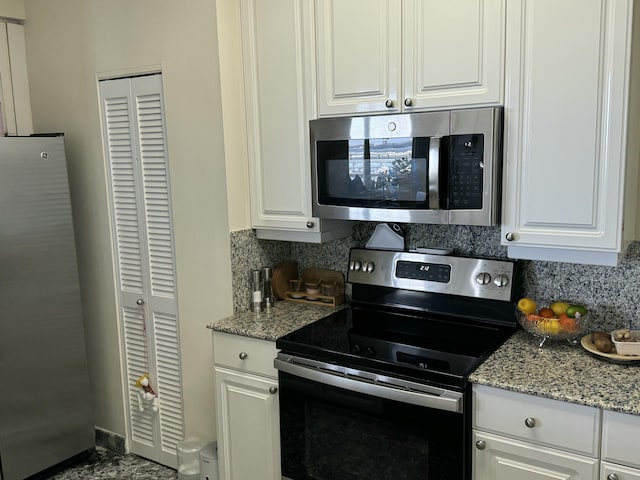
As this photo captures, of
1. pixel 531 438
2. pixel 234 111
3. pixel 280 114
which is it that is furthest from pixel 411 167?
pixel 531 438

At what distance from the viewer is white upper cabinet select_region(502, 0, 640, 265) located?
180 cm

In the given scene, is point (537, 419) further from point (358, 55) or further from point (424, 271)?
point (358, 55)

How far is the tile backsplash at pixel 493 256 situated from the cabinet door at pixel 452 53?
24.0 inches

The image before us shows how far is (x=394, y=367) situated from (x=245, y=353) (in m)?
0.72

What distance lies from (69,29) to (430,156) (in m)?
2.01

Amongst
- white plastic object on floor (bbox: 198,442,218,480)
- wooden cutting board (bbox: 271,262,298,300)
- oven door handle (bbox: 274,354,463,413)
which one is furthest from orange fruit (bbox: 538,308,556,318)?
white plastic object on floor (bbox: 198,442,218,480)

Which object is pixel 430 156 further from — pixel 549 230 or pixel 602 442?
pixel 602 442

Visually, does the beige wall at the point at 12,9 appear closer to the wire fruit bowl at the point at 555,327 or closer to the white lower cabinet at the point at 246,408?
the white lower cabinet at the point at 246,408

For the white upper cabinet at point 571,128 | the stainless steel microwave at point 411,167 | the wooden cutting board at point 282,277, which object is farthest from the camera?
the wooden cutting board at point 282,277

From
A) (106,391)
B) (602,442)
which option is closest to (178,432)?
(106,391)

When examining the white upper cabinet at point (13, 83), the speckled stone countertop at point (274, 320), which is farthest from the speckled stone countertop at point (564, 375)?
the white upper cabinet at point (13, 83)

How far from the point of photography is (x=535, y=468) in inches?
71.6

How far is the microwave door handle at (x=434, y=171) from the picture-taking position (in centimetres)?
208

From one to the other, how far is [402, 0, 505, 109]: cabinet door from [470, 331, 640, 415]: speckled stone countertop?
33.8 inches
